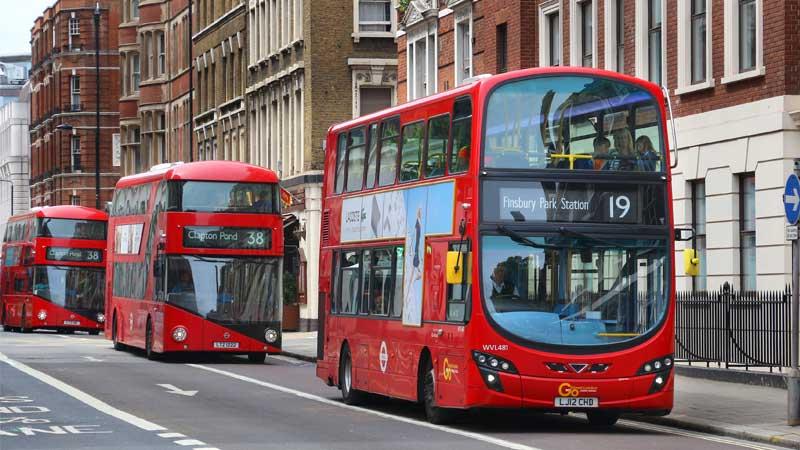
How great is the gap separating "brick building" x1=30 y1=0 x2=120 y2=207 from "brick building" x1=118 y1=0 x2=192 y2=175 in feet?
34.5

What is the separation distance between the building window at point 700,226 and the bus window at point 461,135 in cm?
1152

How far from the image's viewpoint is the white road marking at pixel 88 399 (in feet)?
70.5

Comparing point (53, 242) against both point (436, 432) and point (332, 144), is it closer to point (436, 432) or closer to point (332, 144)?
point (332, 144)

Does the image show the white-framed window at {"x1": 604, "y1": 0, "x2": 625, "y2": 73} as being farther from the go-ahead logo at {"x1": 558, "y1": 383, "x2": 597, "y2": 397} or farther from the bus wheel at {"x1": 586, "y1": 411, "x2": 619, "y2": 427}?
the go-ahead logo at {"x1": 558, "y1": 383, "x2": 597, "y2": 397}

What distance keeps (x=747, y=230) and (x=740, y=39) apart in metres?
3.06

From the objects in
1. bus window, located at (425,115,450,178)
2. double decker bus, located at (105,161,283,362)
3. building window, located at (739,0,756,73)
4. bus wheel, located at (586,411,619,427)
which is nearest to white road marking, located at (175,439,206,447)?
bus window, located at (425,115,450,178)

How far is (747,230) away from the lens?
1204 inches

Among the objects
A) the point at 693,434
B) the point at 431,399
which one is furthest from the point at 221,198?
the point at 693,434

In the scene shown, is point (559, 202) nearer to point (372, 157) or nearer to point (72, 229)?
point (372, 157)

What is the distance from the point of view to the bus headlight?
3775 centimetres

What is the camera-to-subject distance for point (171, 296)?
37781mm

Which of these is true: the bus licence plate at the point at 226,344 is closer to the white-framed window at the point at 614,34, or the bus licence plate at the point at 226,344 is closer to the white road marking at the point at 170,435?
the white-framed window at the point at 614,34

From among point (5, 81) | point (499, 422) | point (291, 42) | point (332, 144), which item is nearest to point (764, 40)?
point (332, 144)

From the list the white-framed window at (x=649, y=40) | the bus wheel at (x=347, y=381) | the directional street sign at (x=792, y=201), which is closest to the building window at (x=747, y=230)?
the white-framed window at (x=649, y=40)
